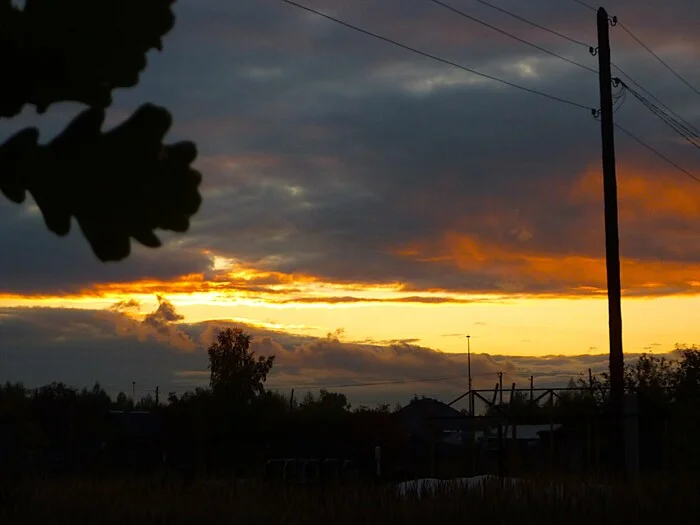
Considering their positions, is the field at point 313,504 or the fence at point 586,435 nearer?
the field at point 313,504

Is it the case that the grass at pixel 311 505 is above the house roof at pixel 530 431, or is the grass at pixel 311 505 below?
below

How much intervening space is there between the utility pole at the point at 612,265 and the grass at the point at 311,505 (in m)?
6.13

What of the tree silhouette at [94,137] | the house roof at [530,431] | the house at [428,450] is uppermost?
the tree silhouette at [94,137]

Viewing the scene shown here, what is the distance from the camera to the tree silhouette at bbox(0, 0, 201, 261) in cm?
284

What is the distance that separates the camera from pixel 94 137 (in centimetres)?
296

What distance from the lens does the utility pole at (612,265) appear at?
959 inches

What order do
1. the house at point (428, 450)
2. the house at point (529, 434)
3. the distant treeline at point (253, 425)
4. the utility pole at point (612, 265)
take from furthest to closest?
the house at point (529, 434)
the house at point (428, 450)
the distant treeline at point (253, 425)
the utility pole at point (612, 265)

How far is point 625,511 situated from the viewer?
16.3 meters

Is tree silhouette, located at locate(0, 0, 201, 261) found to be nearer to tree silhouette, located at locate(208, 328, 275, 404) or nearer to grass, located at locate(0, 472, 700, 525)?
grass, located at locate(0, 472, 700, 525)

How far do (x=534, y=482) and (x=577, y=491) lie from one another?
776mm

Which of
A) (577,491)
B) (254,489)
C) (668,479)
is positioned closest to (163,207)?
(254,489)

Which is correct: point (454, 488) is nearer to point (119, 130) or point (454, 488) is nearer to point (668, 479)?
point (668, 479)

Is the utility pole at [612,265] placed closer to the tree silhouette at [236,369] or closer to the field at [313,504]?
the field at [313,504]

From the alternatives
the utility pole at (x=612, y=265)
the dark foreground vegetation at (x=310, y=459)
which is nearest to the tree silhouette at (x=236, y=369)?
the dark foreground vegetation at (x=310, y=459)
